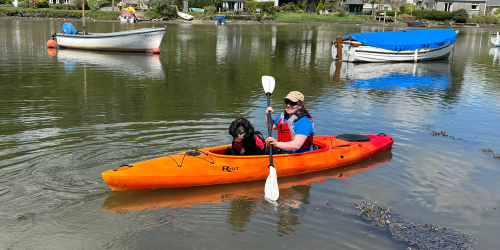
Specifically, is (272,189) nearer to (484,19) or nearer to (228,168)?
(228,168)

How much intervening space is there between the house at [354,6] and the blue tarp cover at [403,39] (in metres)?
49.3

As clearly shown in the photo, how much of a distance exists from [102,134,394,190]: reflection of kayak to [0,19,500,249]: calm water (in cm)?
17

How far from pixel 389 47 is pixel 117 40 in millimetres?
15777

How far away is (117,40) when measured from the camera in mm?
A: 24578

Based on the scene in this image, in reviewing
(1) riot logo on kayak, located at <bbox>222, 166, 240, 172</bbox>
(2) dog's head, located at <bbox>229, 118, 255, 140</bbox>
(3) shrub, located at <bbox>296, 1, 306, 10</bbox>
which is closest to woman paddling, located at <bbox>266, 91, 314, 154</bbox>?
(2) dog's head, located at <bbox>229, 118, 255, 140</bbox>

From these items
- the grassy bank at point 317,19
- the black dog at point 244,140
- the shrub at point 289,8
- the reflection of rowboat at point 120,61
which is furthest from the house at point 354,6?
the black dog at point 244,140

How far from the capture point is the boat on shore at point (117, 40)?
24506 millimetres

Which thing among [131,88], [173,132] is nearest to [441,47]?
[131,88]

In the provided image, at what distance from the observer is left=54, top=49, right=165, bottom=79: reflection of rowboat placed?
1861 centimetres

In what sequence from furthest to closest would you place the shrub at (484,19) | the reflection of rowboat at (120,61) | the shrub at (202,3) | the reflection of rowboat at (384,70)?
the shrub at (202,3) → the shrub at (484,19) → the reflection of rowboat at (384,70) → the reflection of rowboat at (120,61)

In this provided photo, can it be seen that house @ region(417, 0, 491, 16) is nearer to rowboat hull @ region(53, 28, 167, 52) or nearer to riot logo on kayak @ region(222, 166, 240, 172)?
rowboat hull @ region(53, 28, 167, 52)

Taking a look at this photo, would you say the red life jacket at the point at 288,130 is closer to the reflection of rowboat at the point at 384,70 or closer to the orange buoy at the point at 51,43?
the reflection of rowboat at the point at 384,70

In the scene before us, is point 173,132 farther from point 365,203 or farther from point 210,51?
point 210,51

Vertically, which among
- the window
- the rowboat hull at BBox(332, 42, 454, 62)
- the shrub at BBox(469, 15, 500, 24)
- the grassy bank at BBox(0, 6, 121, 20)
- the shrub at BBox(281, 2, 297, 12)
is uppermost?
the window
